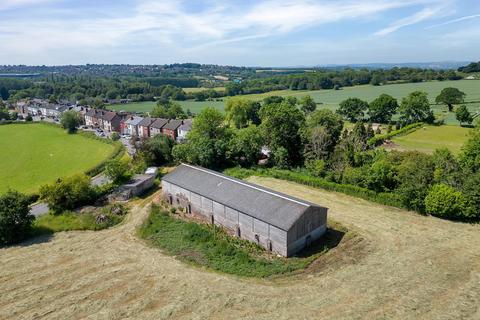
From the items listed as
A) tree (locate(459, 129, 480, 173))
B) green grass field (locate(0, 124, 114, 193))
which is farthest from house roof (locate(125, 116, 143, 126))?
tree (locate(459, 129, 480, 173))

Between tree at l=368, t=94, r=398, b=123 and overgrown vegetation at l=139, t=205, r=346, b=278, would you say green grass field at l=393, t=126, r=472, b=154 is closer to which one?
tree at l=368, t=94, r=398, b=123

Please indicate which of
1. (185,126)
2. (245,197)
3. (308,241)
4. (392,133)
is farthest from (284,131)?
(185,126)

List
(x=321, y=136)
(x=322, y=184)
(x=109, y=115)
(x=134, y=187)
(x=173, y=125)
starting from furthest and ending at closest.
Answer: (x=109, y=115) < (x=173, y=125) < (x=321, y=136) < (x=322, y=184) < (x=134, y=187)

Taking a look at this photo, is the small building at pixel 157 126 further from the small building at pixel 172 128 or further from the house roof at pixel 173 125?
the house roof at pixel 173 125

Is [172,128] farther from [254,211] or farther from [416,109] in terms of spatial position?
[416,109]

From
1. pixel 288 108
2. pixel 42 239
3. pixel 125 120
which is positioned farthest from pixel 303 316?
pixel 125 120

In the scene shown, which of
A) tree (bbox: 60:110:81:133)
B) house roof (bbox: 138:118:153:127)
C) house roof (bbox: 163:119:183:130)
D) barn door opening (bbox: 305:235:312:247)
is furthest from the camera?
tree (bbox: 60:110:81:133)

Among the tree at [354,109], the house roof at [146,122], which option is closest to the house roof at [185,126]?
the house roof at [146,122]
